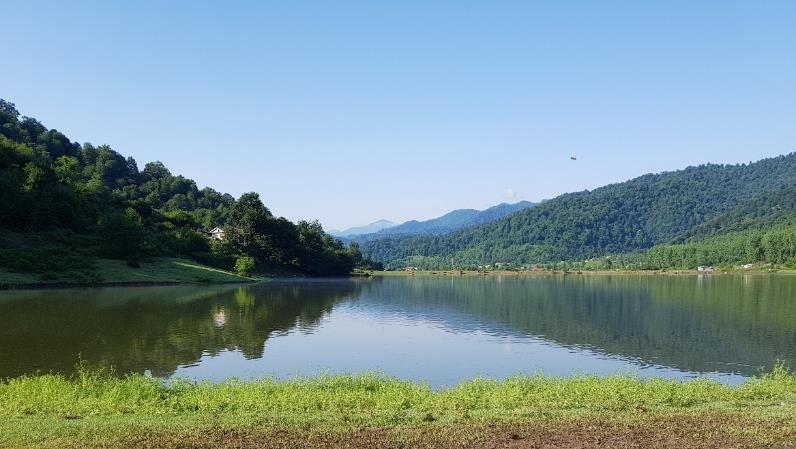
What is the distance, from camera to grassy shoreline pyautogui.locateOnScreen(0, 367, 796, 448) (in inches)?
598

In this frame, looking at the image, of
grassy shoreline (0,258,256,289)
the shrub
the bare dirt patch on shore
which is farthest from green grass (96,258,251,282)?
the bare dirt patch on shore

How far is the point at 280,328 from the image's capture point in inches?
1975

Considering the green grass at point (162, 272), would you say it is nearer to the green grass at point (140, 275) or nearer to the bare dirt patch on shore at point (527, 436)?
the green grass at point (140, 275)

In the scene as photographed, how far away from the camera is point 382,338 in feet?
153

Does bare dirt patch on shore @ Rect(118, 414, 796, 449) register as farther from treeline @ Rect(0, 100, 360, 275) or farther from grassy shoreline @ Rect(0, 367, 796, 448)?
treeline @ Rect(0, 100, 360, 275)

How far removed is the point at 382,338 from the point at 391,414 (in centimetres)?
2868

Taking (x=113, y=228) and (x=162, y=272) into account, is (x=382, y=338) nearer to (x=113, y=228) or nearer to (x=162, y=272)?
(x=162, y=272)

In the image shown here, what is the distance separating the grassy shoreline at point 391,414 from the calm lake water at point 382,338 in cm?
805

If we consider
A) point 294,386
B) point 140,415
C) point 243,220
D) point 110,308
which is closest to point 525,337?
point 294,386

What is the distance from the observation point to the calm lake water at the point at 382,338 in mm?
32750

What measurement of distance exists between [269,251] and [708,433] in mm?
149802

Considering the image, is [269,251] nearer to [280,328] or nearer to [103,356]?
[280,328]

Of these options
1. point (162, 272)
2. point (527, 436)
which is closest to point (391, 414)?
point (527, 436)

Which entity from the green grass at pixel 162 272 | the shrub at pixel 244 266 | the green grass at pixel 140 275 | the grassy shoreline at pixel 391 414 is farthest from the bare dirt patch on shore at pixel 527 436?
the shrub at pixel 244 266
